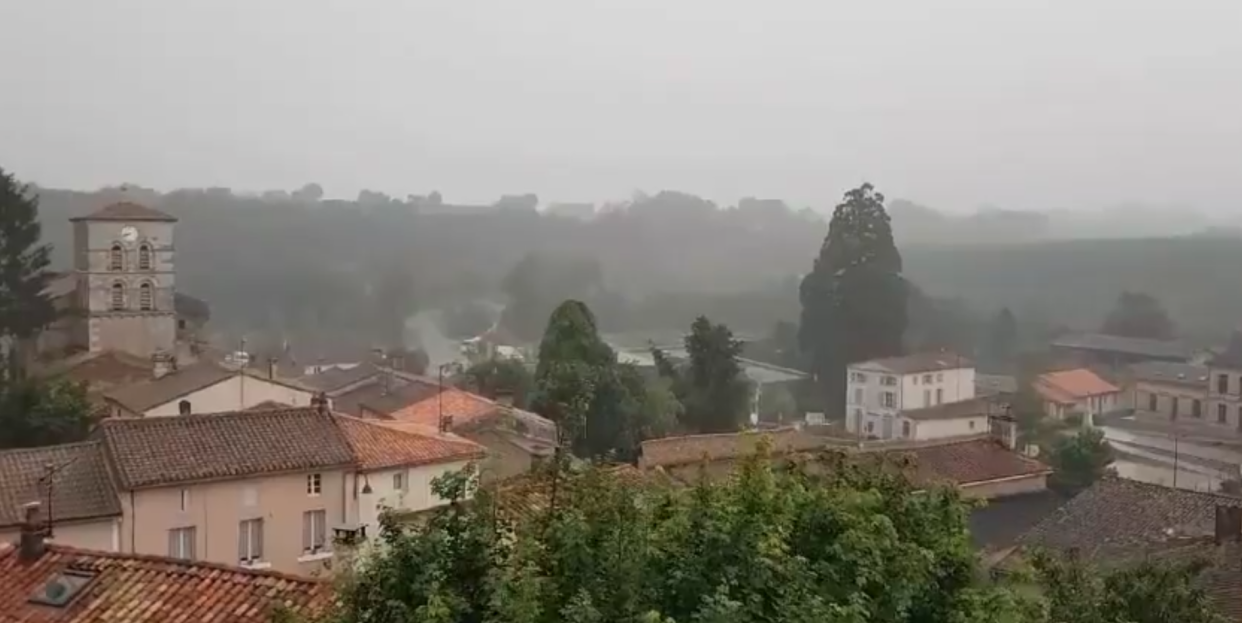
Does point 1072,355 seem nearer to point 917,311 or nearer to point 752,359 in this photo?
point 917,311

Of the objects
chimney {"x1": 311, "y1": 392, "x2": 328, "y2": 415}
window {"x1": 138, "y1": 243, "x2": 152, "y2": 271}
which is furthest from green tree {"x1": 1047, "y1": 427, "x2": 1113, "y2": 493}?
window {"x1": 138, "y1": 243, "x2": 152, "y2": 271}

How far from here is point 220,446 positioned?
40.5 feet

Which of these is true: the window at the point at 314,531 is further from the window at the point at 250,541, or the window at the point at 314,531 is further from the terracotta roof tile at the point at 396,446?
the terracotta roof tile at the point at 396,446

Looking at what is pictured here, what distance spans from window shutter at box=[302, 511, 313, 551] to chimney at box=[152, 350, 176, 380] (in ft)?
27.4

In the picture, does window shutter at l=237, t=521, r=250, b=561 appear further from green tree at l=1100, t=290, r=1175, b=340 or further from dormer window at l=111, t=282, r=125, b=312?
green tree at l=1100, t=290, r=1175, b=340

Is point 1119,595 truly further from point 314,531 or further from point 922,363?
point 922,363

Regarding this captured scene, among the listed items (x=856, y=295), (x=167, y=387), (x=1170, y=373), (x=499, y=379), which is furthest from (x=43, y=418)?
(x=1170, y=373)

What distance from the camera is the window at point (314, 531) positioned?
1264cm

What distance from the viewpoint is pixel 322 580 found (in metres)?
6.50

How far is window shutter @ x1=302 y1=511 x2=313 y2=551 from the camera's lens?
1262 centimetres

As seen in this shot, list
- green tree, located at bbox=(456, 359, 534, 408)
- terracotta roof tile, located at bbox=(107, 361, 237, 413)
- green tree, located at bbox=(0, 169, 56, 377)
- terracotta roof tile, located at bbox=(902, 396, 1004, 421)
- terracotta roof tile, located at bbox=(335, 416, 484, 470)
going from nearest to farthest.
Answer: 1. terracotta roof tile, located at bbox=(335, 416, 484, 470)
2. terracotta roof tile, located at bbox=(107, 361, 237, 413)
3. green tree, located at bbox=(0, 169, 56, 377)
4. green tree, located at bbox=(456, 359, 534, 408)
5. terracotta roof tile, located at bbox=(902, 396, 1004, 421)

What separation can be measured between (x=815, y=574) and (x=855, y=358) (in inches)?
1200

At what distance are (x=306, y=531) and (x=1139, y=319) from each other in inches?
1131

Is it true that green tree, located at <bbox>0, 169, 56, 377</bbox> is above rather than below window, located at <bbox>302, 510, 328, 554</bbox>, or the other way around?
above
